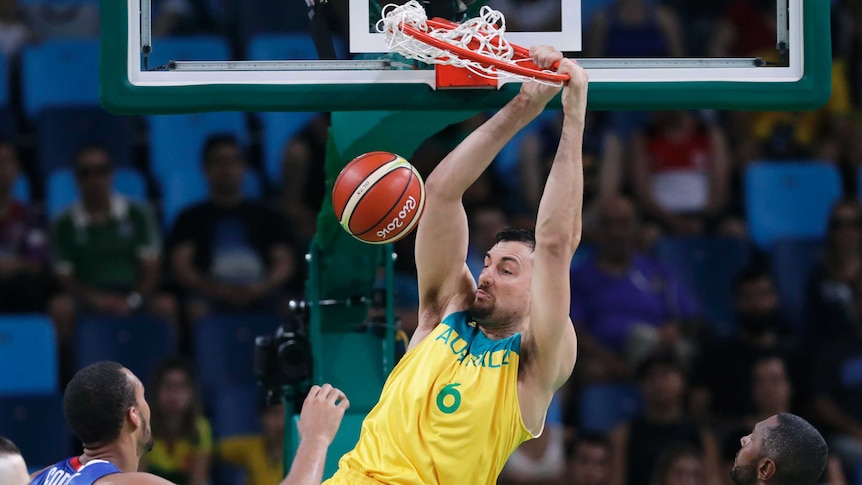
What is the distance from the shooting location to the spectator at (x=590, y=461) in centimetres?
848

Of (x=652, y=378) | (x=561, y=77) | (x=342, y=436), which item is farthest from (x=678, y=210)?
(x=561, y=77)

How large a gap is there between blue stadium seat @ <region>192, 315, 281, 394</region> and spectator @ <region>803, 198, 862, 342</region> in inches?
142

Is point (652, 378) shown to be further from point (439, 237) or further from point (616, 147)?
point (439, 237)

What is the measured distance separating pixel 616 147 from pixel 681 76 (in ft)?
15.3

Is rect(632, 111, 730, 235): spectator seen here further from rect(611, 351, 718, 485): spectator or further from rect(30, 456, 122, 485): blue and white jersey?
rect(30, 456, 122, 485): blue and white jersey

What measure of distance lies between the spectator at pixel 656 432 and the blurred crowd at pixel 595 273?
0.01m

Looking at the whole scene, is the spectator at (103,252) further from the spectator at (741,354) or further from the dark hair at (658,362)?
the spectator at (741,354)

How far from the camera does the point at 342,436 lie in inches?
241

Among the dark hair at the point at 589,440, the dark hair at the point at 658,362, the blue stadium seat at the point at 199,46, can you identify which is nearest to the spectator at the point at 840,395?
the dark hair at the point at 658,362

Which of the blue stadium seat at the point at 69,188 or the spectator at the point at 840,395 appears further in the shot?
the blue stadium seat at the point at 69,188

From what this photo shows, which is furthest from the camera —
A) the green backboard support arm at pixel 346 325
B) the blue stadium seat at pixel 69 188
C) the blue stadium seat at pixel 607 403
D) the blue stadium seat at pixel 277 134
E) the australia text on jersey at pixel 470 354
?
the blue stadium seat at pixel 277 134

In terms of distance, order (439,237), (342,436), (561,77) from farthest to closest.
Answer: (342,436), (439,237), (561,77)

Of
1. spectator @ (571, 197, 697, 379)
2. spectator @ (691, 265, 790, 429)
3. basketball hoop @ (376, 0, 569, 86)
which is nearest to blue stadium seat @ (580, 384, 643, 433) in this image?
spectator @ (571, 197, 697, 379)

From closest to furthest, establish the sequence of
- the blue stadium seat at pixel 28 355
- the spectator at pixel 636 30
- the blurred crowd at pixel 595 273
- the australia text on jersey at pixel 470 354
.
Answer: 1. the australia text on jersey at pixel 470 354
2. the blurred crowd at pixel 595 273
3. the blue stadium seat at pixel 28 355
4. the spectator at pixel 636 30
